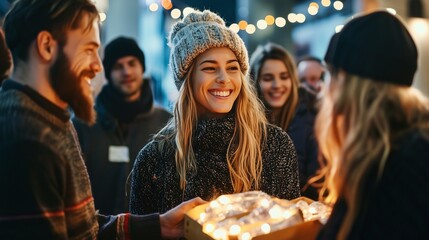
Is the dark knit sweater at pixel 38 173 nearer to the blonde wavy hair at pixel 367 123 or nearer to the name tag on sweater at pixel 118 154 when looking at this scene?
the blonde wavy hair at pixel 367 123

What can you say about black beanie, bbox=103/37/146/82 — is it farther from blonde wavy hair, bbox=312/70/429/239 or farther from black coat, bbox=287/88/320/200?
blonde wavy hair, bbox=312/70/429/239

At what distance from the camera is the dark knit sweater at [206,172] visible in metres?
2.14

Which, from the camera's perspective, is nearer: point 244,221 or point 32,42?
point 32,42

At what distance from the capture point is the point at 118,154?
358 centimetres

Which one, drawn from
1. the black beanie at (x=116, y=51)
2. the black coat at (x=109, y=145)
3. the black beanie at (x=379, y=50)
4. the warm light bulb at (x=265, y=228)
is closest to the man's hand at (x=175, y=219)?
the warm light bulb at (x=265, y=228)

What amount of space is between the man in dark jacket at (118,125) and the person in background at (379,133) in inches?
97.5

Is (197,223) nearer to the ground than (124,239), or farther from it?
farther from it

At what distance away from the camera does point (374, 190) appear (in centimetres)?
Result: 118

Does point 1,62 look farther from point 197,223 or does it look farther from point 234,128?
point 234,128

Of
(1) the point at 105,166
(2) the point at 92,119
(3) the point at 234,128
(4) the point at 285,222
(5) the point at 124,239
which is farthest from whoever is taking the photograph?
(1) the point at 105,166

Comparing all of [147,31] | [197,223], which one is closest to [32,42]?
[197,223]

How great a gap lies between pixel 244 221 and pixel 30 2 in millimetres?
973

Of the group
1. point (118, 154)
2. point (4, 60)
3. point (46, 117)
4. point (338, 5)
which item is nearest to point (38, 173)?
point (46, 117)

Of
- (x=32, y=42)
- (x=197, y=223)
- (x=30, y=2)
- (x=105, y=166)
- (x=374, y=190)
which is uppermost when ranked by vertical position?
(x=30, y=2)
